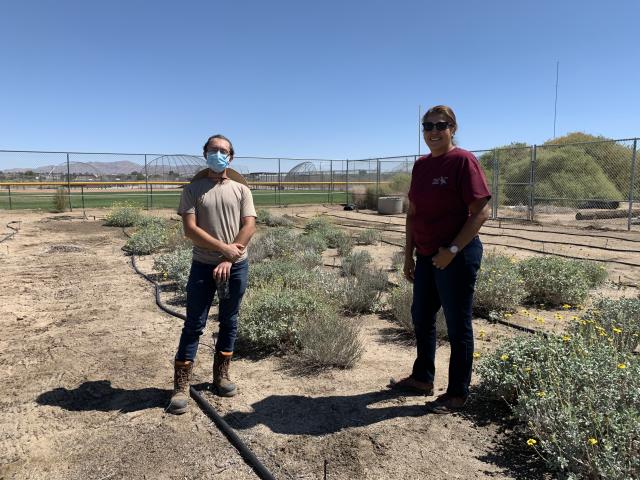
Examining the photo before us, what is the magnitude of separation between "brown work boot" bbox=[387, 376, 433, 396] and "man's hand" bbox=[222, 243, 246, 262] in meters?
1.60

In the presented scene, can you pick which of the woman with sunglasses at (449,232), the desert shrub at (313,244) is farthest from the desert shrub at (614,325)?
the desert shrub at (313,244)

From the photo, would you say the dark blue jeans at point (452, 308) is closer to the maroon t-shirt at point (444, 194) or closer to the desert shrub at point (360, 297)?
the maroon t-shirt at point (444, 194)

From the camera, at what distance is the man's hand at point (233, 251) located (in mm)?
3350

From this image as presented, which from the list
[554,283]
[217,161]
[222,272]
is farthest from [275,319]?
[554,283]

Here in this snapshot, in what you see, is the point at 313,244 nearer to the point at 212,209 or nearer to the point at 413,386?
the point at 413,386

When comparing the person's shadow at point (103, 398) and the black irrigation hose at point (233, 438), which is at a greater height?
the black irrigation hose at point (233, 438)

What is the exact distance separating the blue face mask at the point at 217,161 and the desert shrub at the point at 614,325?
2916 millimetres

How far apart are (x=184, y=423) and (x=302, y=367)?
4.02 feet

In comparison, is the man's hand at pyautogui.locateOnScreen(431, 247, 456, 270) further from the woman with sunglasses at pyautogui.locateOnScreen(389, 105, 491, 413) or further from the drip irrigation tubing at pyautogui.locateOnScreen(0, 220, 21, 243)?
the drip irrigation tubing at pyautogui.locateOnScreen(0, 220, 21, 243)

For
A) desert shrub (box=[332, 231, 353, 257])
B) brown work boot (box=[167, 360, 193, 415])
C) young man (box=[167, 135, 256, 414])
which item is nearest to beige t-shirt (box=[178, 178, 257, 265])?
young man (box=[167, 135, 256, 414])

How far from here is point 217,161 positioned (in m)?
3.38

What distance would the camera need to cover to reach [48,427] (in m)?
3.33

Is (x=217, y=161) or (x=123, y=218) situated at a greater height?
(x=217, y=161)

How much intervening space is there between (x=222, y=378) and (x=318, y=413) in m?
0.83
